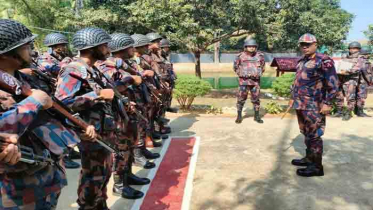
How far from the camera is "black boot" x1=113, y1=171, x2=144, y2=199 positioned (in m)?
3.78

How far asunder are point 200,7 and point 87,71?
33.8ft

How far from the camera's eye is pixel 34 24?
57.9 ft

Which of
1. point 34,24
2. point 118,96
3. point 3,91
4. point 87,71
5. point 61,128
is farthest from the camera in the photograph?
point 34,24

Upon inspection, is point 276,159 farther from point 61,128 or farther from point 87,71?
point 61,128

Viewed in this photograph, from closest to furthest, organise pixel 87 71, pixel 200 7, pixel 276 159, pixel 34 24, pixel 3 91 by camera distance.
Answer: pixel 3 91 → pixel 87 71 → pixel 276 159 → pixel 200 7 → pixel 34 24

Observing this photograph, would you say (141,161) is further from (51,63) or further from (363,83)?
(363,83)

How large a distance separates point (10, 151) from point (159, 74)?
15.4ft

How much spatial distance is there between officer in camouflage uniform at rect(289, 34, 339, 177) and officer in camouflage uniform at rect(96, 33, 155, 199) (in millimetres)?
2289

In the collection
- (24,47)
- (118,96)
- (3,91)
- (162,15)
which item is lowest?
(118,96)

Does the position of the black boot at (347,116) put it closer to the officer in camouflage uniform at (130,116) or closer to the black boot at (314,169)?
the black boot at (314,169)

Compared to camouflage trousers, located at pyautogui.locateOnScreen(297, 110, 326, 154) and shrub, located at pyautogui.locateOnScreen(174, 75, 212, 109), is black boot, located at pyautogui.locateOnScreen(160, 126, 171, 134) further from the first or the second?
camouflage trousers, located at pyautogui.locateOnScreen(297, 110, 326, 154)

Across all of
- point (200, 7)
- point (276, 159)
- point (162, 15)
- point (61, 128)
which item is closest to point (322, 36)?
point (200, 7)

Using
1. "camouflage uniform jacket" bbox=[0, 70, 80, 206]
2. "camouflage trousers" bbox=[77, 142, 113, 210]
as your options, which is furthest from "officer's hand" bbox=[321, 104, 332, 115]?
"camouflage uniform jacket" bbox=[0, 70, 80, 206]

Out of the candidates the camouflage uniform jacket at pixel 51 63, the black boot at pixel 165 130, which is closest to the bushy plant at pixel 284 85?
the black boot at pixel 165 130
